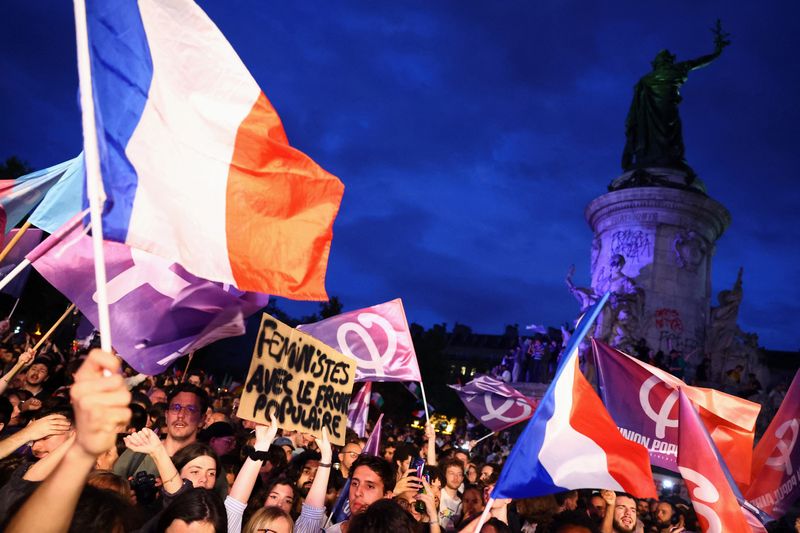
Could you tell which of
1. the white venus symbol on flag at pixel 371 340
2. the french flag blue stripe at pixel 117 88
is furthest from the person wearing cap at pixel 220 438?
the french flag blue stripe at pixel 117 88

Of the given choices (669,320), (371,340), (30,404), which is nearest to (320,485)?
(371,340)

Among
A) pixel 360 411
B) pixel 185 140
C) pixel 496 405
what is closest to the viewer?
pixel 185 140

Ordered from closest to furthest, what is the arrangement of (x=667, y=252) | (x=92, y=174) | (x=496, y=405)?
(x=92, y=174) < (x=496, y=405) < (x=667, y=252)

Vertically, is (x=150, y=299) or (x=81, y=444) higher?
(x=150, y=299)

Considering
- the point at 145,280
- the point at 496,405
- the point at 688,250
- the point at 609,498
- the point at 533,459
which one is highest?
the point at 688,250

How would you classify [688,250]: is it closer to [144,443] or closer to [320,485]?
[320,485]

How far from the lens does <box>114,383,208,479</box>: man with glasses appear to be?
5043 mm

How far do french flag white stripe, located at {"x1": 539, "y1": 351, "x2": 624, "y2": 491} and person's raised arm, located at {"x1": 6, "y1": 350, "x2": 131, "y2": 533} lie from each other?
3.90m

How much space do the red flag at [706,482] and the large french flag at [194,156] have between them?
135 inches

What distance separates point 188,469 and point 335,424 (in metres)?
Answer: 1.47

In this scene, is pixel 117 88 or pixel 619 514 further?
pixel 619 514

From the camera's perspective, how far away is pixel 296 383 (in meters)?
5.22

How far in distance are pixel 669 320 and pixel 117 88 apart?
26246mm

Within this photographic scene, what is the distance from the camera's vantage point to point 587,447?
5293 millimetres
